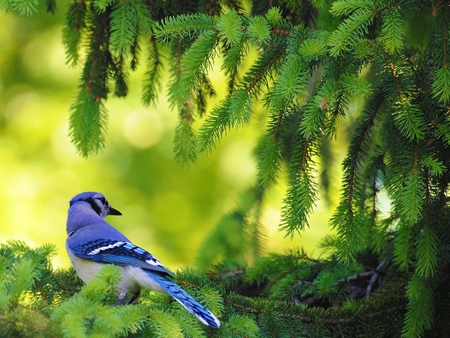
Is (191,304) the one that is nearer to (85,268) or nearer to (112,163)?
(85,268)

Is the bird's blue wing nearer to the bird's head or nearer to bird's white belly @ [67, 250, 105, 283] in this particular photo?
bird's white belly @ [67, 250, 105, 283]

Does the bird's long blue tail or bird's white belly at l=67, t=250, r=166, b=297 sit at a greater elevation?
bird's white belly at l=67, t=250, r=166, b=297

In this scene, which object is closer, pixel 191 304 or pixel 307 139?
pixel 191 304

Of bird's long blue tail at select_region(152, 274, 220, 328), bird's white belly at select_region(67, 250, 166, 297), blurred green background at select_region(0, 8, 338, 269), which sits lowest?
bird's long blue tail at select_region(152, 274, 220, 328)

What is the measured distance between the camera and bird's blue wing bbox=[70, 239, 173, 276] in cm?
244

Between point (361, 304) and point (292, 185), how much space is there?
571mm

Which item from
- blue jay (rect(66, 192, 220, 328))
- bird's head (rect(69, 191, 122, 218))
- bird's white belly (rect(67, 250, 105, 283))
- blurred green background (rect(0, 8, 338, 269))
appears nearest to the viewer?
blue jay (rect(66, 192, 220, 328))

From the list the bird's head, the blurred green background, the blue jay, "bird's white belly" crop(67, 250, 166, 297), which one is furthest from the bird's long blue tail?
the blurred green background

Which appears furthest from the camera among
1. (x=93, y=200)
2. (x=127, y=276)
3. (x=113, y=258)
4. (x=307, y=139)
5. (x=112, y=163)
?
(x=112, y=163)

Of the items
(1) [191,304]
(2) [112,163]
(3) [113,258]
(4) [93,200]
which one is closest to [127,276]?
(3) [113,258]

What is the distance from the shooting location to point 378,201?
2.68m

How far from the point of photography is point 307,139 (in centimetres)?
218

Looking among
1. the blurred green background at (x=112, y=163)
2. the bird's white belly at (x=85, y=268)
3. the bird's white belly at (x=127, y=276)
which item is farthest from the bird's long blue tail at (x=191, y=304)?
the blurred green background at (x=112, y=163)

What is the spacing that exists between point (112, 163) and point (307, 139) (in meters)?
3.54
